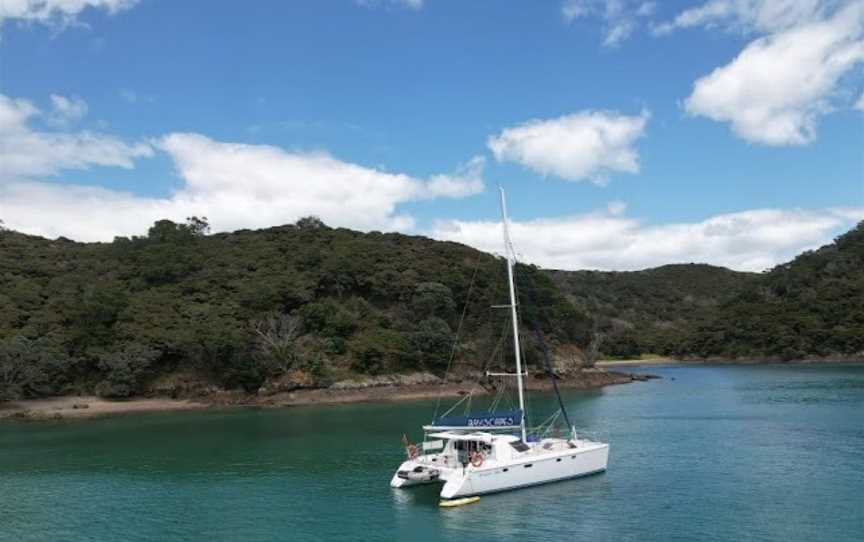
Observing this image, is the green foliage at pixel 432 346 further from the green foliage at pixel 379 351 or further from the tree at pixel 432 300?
the tree at pixel 432 300

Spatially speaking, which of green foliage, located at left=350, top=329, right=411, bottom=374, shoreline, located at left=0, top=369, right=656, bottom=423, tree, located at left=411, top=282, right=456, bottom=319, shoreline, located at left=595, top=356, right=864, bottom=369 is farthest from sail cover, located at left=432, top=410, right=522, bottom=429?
shoreline, located at left=595, top=356, right=864, bottom=369

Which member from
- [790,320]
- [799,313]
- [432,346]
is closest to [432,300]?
[432,346]

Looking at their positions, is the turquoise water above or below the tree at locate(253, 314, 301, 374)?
below

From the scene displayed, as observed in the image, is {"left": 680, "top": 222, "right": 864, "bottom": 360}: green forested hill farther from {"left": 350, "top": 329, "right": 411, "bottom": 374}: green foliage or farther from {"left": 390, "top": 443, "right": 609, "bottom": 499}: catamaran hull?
{"left": 390, "top": 443, "right": 609, "bottom": 499}: catamaran hull

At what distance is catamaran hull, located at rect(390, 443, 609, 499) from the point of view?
3047 cm

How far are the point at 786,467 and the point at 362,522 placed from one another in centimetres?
2322

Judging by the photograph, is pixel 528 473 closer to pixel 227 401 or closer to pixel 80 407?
pixel 227 401

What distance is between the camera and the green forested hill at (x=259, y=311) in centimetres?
7812

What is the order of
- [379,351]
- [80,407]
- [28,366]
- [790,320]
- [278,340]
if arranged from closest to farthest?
[28,366] < [80,407] < [278,340] < [379,351] < [790,320]

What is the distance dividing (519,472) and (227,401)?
53549 mm

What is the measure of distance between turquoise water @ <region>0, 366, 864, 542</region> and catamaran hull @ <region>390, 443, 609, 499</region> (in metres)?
0.57

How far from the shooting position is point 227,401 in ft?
253

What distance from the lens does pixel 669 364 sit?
168 meters

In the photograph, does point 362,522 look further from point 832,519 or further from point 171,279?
point 171,279
